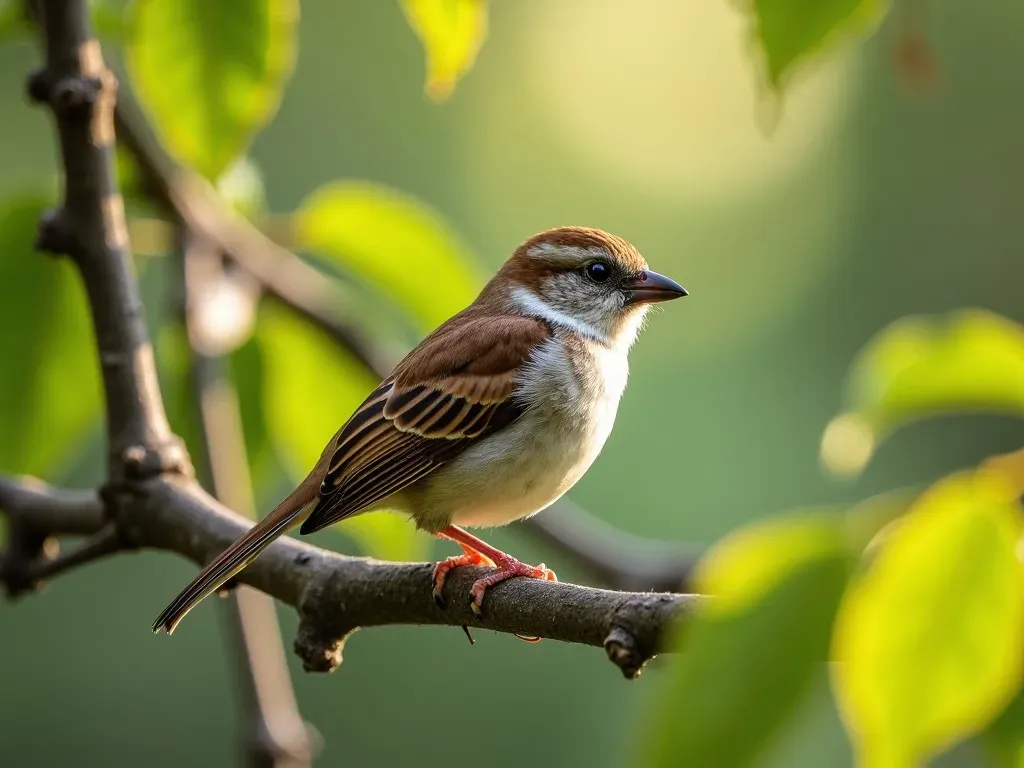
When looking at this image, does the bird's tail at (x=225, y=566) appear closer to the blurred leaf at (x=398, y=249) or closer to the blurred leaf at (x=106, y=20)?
the blurred leaf at (x=398, y=249)

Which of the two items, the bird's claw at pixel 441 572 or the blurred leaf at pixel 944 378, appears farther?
the bird's claw at pixel 441 572

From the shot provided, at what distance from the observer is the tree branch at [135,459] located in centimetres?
263

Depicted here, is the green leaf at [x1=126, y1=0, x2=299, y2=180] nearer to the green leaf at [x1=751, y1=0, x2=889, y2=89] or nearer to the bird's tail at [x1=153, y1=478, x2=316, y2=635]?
the bird's tail at [x1=153, y1=478, x2=316, y2=635]

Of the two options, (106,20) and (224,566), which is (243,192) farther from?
(224,566)

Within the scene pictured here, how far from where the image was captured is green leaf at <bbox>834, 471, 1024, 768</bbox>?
5.03 feet

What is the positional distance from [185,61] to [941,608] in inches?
74.7

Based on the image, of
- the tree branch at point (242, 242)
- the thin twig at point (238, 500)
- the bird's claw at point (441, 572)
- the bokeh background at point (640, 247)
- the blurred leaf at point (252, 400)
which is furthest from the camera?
the bokeh background at point (640, 247)

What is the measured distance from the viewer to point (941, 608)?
1.65 meters

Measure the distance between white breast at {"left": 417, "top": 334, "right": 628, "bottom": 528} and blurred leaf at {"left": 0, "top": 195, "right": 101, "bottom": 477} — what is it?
1.05 meters

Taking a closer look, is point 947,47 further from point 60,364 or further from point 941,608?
point 941,608

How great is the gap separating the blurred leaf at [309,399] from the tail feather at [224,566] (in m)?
0.54

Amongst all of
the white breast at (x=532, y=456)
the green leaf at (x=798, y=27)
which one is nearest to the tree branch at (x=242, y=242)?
the white breast at (x=532, y=456)

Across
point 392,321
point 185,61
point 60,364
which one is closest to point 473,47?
point 185,61

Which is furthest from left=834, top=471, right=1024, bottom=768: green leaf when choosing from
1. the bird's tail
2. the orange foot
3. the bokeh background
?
the bokeh background
